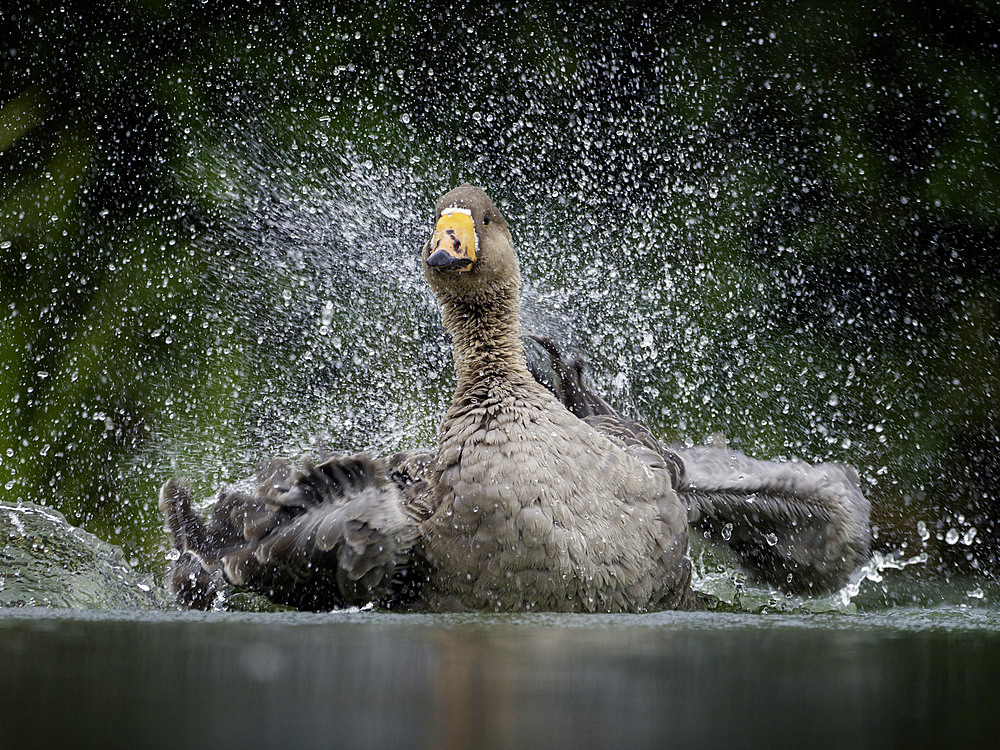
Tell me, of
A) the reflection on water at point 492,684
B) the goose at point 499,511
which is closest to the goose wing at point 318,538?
the goose at point 499,511

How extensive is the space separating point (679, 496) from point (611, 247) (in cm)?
306

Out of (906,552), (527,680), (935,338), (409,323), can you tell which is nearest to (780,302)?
(935,338)

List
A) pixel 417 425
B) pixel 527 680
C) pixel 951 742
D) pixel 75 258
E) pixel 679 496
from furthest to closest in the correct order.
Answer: pixel 75 258
pixel 417 425
pixel 679 496
pixel 527 680
pixel 951 742

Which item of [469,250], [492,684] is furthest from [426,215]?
[492,684]

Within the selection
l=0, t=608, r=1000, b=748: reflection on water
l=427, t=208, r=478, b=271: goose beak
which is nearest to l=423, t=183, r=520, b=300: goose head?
l=427, t=208, r=478, b=271: goose beak

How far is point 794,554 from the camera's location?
468 cm

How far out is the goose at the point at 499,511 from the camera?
3.76 m

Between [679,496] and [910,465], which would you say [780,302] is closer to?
[910,465]

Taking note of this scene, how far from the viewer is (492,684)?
2016mm

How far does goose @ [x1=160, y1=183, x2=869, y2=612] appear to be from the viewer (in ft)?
12.3

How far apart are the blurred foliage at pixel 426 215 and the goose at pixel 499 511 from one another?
2346mm

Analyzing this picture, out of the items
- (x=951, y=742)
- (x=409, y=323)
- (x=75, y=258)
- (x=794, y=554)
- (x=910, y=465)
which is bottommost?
(x=951, y=742)

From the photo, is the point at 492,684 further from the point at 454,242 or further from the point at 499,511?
the point at 454,242

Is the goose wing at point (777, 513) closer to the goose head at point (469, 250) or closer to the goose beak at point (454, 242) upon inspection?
the goose head at point (469, 250)
